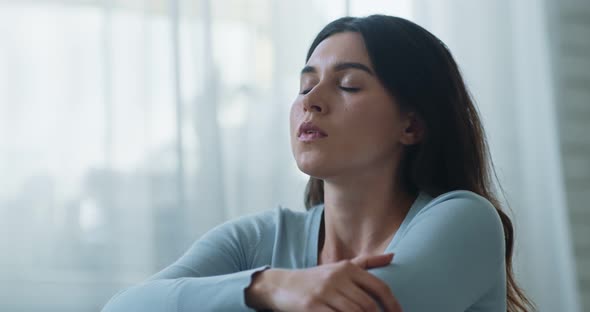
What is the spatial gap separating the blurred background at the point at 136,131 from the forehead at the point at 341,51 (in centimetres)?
58

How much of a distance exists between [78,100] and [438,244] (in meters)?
1.11

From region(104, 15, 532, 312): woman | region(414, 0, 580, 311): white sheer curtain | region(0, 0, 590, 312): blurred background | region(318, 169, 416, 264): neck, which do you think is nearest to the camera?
region(104, 15, 532, 312): woman

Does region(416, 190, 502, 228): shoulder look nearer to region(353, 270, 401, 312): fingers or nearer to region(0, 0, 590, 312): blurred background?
region(353, 270, 401, 312): fingers

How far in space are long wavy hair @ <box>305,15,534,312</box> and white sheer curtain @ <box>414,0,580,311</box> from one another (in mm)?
787

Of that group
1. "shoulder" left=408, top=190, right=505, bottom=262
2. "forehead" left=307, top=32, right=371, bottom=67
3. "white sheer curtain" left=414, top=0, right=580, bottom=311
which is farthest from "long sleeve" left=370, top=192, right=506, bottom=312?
"white sheer curtain" left=414, top=0, right=580, bottom=311

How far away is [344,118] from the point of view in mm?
1292

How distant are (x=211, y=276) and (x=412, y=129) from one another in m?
0.48

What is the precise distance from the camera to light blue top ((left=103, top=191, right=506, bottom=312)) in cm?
107

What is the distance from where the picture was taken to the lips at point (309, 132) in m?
1.29

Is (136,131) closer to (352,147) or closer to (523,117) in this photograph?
(352,147)

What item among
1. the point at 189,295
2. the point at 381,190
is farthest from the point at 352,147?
the point at 189,295

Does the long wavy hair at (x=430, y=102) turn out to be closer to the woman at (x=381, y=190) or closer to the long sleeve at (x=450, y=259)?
the woman at (x=381, y=190)

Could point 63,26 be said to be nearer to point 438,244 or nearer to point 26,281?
point 26,281

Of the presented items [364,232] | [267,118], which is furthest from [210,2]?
[364,232]
